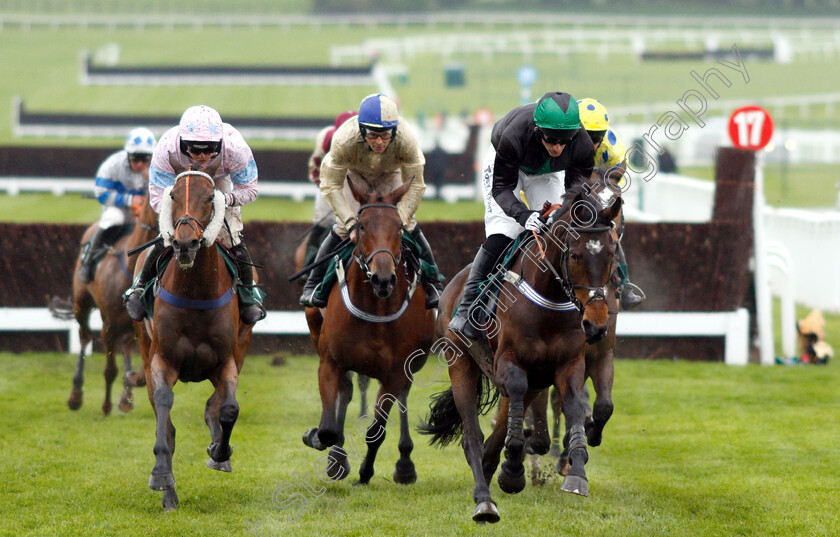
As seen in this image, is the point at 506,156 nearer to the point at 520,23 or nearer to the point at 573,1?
the point at 520,23

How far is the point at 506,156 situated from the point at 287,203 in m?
16.9

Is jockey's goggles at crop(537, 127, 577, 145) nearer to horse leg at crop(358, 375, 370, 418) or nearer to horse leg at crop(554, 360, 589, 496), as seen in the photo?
horse leg at crop(554, 360, 589, 496)

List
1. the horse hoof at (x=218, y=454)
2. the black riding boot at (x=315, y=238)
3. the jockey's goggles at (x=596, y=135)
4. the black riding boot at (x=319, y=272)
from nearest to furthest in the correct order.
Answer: the horse hoof at (x=218, y=454), the jockey's goggles at (x=596, y=135), the black riding boot at (x=319, y=272), the black riding boot at (x=315, y=238)

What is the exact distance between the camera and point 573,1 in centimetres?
6700

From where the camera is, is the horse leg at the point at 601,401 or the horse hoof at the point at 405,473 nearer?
the horse leg at the point at 601,401

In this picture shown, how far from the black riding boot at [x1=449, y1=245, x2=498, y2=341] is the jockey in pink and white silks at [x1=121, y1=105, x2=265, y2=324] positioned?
138 cm

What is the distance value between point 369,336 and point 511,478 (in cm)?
114

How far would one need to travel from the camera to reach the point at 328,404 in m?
6.35

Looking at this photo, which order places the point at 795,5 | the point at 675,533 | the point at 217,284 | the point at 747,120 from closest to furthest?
the point at 675,533
the point at 217,284
the point at 747,120
the point at 795,5

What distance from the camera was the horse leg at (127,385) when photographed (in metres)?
8.49

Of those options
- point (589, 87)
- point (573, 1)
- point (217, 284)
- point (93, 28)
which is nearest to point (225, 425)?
point (217, 284)

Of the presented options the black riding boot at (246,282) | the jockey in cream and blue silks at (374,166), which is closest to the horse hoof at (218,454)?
the black riding boot at (246,282)

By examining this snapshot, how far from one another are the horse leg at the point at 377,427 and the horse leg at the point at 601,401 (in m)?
1.17

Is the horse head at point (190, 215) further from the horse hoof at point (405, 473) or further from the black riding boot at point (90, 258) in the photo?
the black riding boot at point (90, 258)
